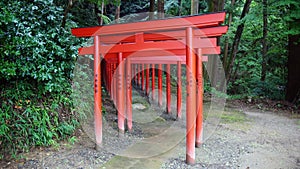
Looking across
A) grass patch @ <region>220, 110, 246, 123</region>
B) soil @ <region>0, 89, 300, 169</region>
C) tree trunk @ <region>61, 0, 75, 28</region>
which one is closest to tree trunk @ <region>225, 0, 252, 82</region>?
grass patch @ <region>220, 110, 246, 123</region>

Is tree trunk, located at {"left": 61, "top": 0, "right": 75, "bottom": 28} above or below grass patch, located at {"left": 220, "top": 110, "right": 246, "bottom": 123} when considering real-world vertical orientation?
above

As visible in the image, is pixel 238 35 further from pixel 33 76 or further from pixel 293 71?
pixel 33 76

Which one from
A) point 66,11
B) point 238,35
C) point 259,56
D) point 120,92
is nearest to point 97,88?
point 120,92

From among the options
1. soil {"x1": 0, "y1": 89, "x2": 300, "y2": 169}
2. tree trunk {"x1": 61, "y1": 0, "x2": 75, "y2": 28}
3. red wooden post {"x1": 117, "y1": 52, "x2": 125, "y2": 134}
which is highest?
tree trunk {"x1": 61, "y1": 0, "x2": 75, "y2": 28}

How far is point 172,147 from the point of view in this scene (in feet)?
12.8

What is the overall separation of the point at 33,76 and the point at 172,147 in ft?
8.27

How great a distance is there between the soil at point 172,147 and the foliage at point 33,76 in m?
0.29

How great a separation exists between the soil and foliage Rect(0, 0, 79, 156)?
0.95 ft

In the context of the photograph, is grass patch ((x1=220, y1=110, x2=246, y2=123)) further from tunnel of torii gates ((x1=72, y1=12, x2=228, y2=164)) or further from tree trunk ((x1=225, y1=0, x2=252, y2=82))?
tree trunk ((x1=225, y1=0, x2=252, y2=82))

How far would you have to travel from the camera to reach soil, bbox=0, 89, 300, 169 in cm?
323

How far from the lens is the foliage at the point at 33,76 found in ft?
11.2

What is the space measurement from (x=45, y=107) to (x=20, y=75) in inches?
25.1

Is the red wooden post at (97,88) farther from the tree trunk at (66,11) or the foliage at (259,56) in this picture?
Result: the foliage at (259,56)

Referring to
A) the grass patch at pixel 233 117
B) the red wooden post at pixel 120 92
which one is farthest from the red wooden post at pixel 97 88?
the grass patch at pixel 233 117
